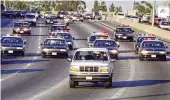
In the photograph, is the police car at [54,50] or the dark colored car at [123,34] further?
the dark colored car at [123,34]

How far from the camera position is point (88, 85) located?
2428 centimetres

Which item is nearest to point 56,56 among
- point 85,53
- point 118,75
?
point 118,75

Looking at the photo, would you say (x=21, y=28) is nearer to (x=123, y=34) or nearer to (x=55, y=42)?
(x=123, y=34)

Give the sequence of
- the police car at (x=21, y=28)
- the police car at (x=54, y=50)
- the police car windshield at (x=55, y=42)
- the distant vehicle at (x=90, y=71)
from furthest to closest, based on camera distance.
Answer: the police car at (x=21, y=28)
the police car windshield at (x=55, y=42)
the police car at (x=54, y=50)
the distant vehicle at (x=90, y=71)

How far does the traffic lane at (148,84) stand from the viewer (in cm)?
2008

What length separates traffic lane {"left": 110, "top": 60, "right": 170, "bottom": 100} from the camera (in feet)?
65.9

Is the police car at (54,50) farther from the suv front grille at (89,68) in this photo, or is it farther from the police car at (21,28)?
the police car at (21,28)

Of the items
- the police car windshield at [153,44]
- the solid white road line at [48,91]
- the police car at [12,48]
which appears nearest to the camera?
the solid white road line at [48,91]

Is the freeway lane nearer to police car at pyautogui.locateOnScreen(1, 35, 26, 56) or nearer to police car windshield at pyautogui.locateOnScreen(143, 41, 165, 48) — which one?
police car windshield at pyautogui.locateOnScreen(143, 41, 165, 48)

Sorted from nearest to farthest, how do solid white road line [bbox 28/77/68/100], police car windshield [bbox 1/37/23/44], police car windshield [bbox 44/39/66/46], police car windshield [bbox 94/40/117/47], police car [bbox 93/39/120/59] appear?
solid white road line [bbox 28/77/68/100] < police car [bbox 93/39/120/59] < police car windshield [bbox 94/40/117/47] < police car windshield [bbox 44/39/66/46] < police car windshield [bbox 1/37/23/44]

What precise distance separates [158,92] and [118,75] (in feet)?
25.4

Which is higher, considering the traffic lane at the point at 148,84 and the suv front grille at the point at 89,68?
the suv front grille at the point at 89,68

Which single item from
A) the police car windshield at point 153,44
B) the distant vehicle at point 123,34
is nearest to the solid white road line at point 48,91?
the police car windshield at point 153,44

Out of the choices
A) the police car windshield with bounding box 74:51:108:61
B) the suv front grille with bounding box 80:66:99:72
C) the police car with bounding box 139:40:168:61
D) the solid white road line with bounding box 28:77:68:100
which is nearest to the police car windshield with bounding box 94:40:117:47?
the police car with bounding box 139:40:168:61
